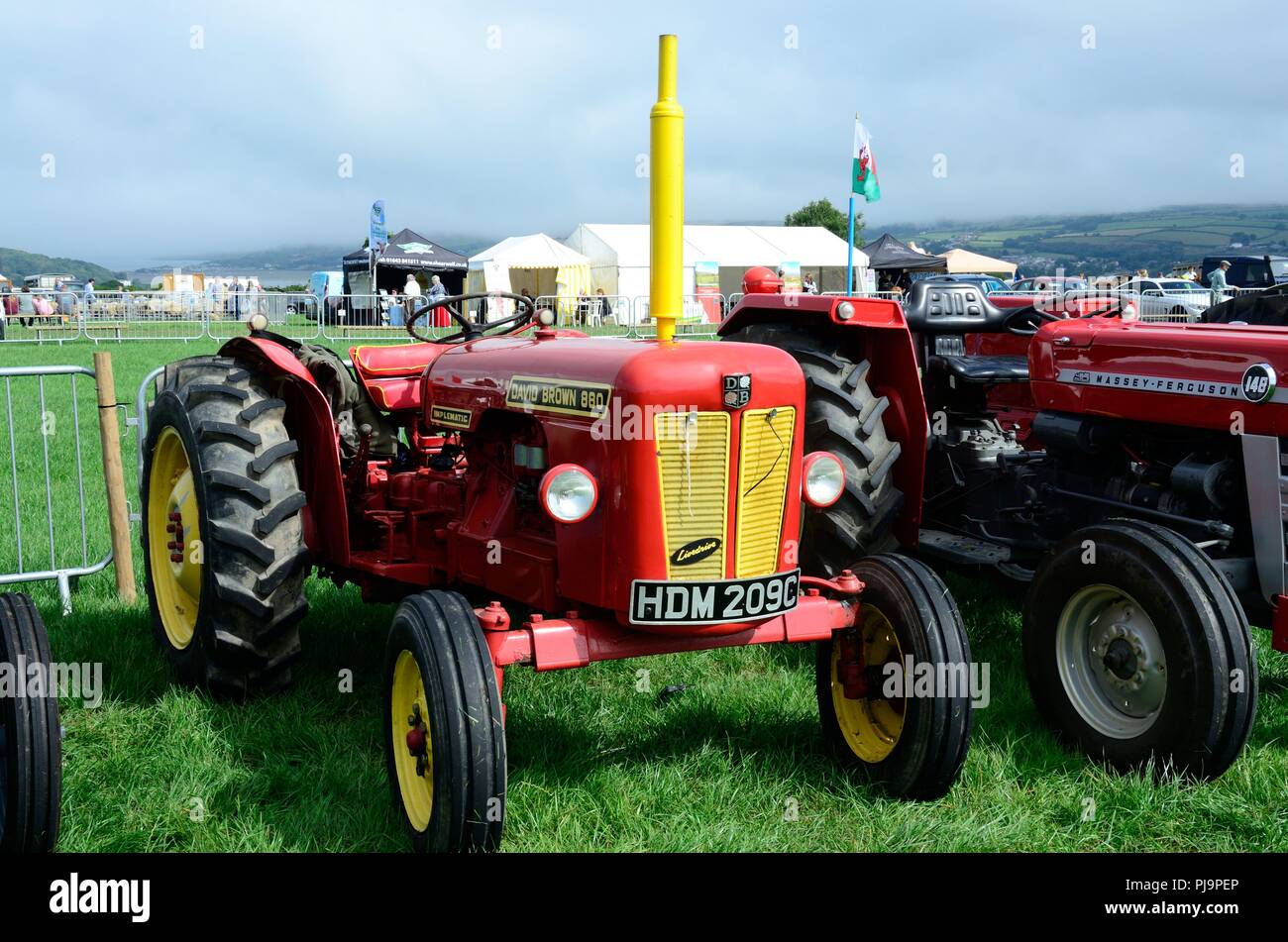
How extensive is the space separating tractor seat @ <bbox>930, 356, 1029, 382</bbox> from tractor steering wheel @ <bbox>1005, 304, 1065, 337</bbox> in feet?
0.52

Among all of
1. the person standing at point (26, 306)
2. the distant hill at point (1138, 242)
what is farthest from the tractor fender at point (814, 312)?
the distant hill at point (1138, 242)

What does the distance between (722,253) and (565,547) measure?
1222 inches

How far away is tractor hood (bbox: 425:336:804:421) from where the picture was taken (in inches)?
125

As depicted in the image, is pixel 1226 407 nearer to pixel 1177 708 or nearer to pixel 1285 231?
pixel 1177 708

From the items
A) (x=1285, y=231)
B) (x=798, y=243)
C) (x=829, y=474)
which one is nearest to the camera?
(x=829, y=474)

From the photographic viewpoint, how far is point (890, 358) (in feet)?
17.1

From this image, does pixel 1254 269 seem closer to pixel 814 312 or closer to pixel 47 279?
pixel 814 312

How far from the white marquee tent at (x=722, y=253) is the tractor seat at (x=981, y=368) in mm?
23471

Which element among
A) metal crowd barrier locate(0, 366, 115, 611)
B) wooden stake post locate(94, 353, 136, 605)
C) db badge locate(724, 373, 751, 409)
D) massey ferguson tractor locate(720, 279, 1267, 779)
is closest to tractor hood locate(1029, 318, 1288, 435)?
massey ferguson tractor locate(720, 279, 1267, 779)

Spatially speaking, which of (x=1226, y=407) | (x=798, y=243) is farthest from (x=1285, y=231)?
(x=1226, y=407)

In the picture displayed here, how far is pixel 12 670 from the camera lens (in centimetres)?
301

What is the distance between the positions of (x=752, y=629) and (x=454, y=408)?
1.38m

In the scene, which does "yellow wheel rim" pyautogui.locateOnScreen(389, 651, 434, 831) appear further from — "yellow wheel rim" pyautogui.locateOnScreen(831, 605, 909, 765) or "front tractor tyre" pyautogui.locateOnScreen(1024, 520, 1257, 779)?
"front tractor tyre" pyautogui.locateOnScreen(1024, 520, 1257, 779)

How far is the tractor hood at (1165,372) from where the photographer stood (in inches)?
157
